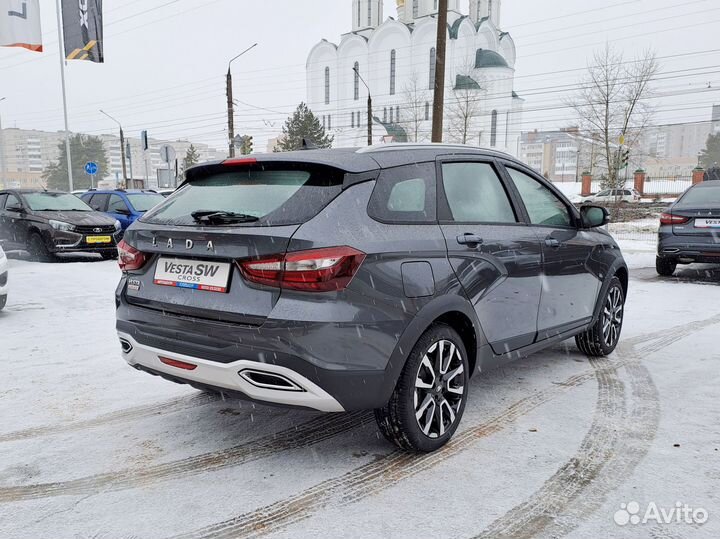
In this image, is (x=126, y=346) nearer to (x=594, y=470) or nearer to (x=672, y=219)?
(x=594, y=470)

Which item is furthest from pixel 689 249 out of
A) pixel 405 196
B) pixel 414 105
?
pixel 414 105

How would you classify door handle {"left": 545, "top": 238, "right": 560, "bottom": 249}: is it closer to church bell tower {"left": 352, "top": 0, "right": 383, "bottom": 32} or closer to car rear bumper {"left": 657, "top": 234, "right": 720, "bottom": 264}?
car rear bumper {"left": 657, "top": 234, "right": 720, "bottom": 264}

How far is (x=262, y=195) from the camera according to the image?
3021mm

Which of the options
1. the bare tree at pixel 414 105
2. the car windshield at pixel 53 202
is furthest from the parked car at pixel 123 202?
the bare tree at pixel 414 105

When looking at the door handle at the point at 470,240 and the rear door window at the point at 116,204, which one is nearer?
the door handle at the point at 470,240

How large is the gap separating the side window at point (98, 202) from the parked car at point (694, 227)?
42.3ft

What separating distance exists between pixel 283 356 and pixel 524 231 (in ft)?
6.77

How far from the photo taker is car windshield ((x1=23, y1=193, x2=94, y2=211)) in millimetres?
12836

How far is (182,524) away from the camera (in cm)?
254

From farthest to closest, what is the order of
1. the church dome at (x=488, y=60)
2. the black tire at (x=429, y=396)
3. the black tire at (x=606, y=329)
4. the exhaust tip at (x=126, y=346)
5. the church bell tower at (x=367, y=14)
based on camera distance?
1. the church bell tower at (x=367, y=14)
2. the church dome at (x=488, y=60)
3. the black tire at (x=606, y=329)
4. the exhaust tip at (x=126, y=346)
5. the black tire at (x=429, y=396)

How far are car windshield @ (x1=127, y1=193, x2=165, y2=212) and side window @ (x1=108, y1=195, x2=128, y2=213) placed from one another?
0.21 metres

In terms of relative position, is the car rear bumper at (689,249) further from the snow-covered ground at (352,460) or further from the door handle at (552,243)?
the door handle at (552,243)

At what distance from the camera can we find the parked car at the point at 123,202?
14609mm

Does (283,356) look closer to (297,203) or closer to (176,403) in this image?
(297,203)
